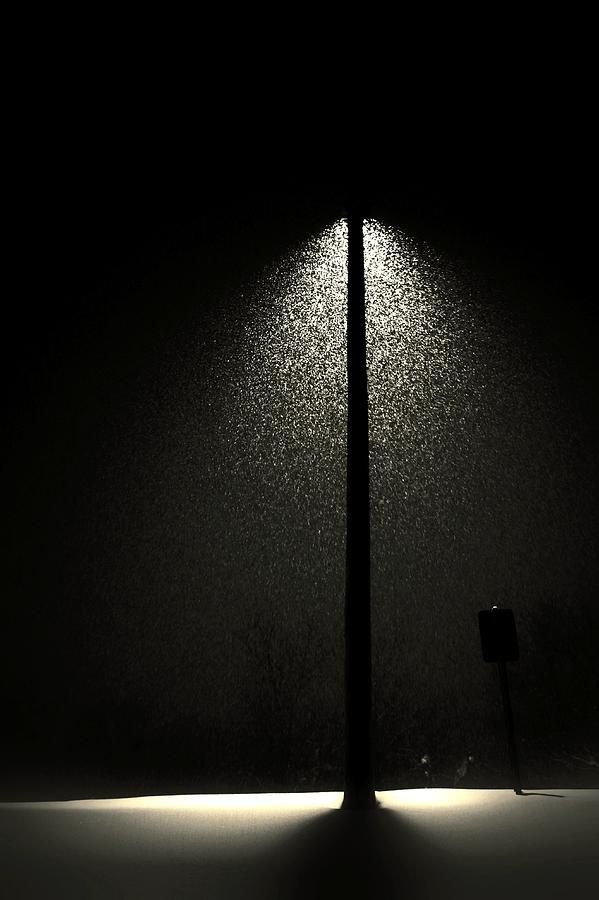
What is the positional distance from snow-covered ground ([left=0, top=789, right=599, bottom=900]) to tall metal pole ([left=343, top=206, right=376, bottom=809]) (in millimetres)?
495

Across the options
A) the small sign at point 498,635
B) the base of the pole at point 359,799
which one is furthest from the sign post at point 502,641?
the base of the pole at point 359,799

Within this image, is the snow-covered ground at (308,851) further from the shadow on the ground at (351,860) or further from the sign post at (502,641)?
the sign post at (502,641)

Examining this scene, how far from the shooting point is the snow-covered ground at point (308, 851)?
4613 millimetres

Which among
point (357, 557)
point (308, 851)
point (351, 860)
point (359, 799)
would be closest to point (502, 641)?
point (357, 557)

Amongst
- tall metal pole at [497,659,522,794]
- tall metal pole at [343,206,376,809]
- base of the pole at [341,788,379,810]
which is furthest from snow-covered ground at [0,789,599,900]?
tall metal pole at [497,659,522,794]

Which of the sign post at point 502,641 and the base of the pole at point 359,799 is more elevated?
the sign post at point 502,641

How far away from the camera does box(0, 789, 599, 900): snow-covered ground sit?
182 inches

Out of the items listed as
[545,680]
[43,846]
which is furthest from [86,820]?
[545,680]

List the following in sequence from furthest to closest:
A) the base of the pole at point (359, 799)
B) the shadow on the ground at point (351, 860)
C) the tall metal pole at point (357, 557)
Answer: the tall metal pole at point (357, 557)
the base of the pole at point (359, 799)
the shadow on the ground at point (351, 860)

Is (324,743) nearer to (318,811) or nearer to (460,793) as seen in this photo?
(460,793)

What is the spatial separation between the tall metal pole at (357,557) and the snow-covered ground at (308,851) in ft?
1.62

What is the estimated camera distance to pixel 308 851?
5637 millimetres

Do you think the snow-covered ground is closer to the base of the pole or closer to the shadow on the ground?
the shadow on the ground

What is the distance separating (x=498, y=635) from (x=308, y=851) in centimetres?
436
